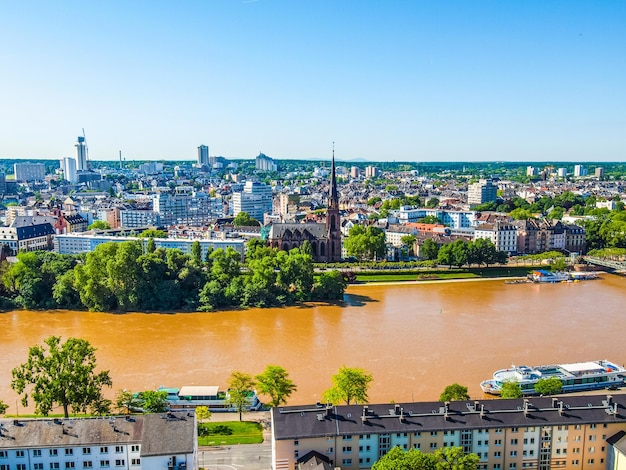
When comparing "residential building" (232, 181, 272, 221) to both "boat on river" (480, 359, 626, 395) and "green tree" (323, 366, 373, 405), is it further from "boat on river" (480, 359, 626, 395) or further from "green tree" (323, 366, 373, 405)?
"green tree" (323, 366, 373, 405)

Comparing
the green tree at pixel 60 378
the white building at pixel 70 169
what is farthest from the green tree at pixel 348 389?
the white building at pixel 70 169

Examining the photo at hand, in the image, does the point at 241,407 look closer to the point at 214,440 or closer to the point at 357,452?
the point at 214,440

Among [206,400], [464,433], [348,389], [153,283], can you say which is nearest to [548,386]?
[464,433]

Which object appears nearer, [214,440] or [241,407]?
[214,440]

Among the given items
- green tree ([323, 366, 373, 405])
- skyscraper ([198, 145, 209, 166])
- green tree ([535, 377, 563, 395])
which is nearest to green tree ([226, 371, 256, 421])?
green tree ([323, 366, 373, 405])

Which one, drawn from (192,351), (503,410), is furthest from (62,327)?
(503,410)

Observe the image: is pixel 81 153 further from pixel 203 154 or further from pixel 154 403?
pixel 154 403
